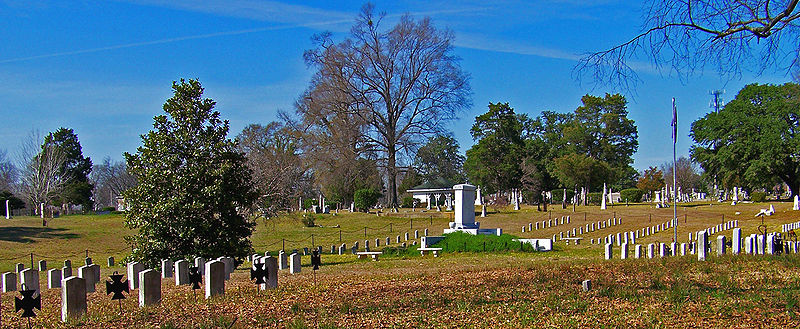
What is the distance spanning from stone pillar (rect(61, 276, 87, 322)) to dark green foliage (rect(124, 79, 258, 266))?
9880mm

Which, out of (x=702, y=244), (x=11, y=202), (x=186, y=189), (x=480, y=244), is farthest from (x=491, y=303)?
(x=11, y=202)

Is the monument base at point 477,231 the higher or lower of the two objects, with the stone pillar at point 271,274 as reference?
lower

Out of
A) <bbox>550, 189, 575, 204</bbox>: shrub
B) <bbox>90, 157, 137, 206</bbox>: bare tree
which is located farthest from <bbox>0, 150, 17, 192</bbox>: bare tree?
<bbox>550, 189, 575, 204</bbox>: shrub

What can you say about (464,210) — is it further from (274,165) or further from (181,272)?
(274,165)

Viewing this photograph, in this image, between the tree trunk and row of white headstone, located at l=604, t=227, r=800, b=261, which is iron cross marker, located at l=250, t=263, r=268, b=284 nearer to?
row of white headstone, located at l=604, t=227, r=800, b=261

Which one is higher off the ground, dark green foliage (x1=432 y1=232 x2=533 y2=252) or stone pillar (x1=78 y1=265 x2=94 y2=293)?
stone pillar (x1=78 y1=265 x2=94 y2=293)

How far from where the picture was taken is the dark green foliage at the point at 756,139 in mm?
52656

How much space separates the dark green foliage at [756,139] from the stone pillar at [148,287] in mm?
53526

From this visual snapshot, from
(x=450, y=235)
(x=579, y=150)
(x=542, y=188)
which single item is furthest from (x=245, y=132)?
(x=450, y=235)

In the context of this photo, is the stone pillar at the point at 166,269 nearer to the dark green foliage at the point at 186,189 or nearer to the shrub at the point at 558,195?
the dark green foliage at the point at 186,189

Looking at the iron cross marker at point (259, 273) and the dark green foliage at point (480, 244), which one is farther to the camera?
the dark green foliage at point (480, 244)

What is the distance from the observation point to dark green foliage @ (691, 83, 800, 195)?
5266cm

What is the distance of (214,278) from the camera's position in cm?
983

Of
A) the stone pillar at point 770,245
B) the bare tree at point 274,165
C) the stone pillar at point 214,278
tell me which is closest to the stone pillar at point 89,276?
the stone pillar at point 214,278
